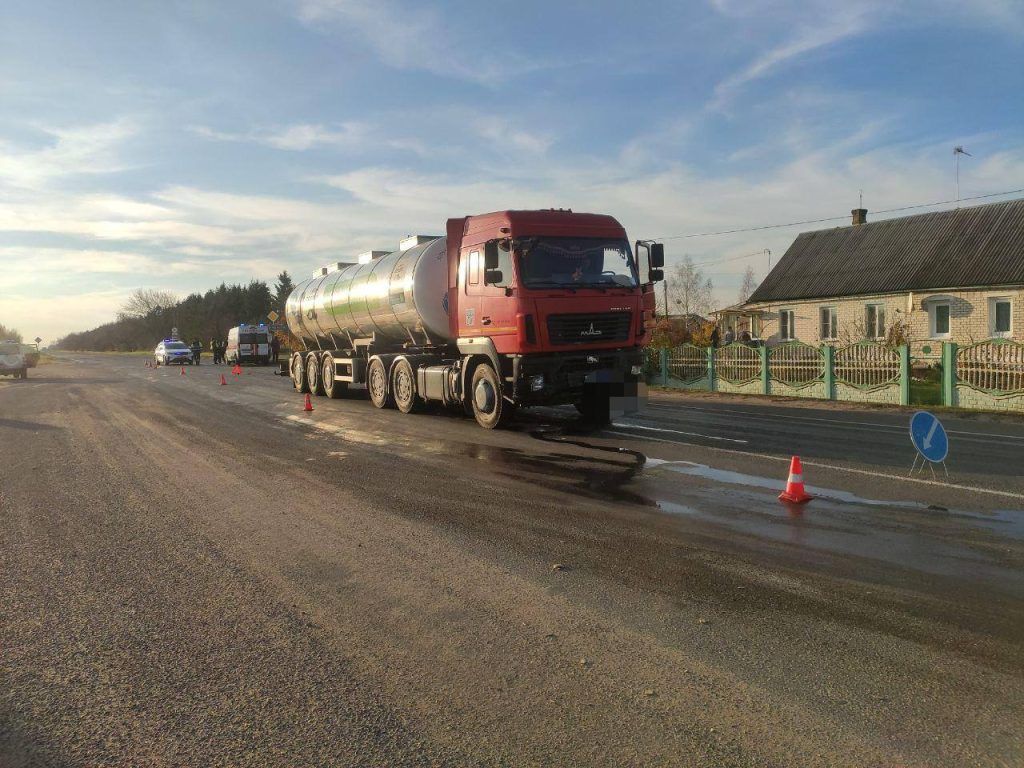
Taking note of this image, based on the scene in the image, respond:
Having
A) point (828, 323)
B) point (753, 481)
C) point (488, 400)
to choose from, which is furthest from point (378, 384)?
point (828, 323)

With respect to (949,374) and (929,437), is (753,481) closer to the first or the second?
(929,437)

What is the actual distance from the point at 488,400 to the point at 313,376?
10.3 m

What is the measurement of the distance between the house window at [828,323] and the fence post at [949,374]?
1593 centimetres

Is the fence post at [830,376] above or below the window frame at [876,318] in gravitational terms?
below

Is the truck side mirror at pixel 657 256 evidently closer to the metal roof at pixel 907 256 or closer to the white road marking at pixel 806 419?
the white road marking at pixel 806 419

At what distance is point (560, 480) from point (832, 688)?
5142 millimetres

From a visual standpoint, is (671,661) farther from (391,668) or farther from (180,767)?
(180,767)

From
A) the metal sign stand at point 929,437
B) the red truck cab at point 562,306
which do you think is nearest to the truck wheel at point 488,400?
the red truck cab at point 562,306

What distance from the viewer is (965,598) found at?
456 centimetres

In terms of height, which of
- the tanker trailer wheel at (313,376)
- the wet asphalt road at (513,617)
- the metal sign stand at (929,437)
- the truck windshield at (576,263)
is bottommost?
the wet asphalt road at (513,617)

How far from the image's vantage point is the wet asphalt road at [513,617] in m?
3.14

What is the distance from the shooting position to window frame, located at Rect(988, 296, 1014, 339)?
85.4 feet

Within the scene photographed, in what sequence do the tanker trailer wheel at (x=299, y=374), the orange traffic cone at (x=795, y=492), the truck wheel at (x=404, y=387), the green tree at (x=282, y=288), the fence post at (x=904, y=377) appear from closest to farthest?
the orange traffic cone at (x=795, y=492)
the truck wheel at (x=404, y=387)
the fence post at (x=904, y=377)
the tanker trailer wheel at (x=299, y=374)
the green tree at (x=282, y=288)

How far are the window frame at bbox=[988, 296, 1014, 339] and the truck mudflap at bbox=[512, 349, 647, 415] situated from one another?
64.0 ft
